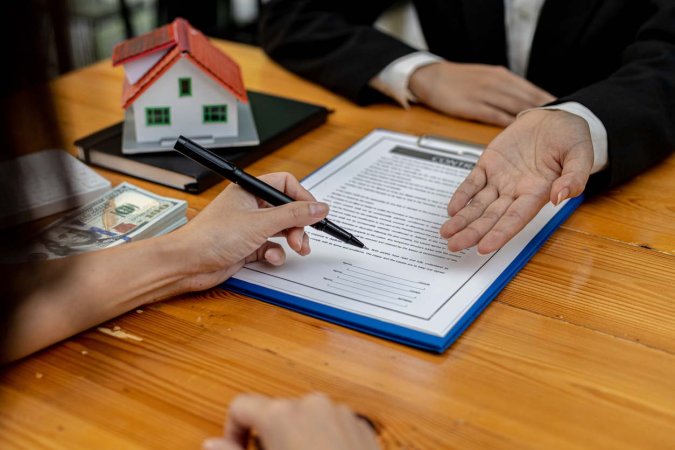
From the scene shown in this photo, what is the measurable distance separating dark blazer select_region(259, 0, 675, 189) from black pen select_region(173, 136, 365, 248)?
39 cm

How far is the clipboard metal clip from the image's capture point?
1.02 metres

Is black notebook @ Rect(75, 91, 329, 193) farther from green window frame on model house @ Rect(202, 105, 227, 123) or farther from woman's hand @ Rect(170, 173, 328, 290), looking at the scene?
woman's hand @ Rect(170, 173, 328, 290)

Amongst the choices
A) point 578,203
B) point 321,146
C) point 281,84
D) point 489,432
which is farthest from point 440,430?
point 281,84

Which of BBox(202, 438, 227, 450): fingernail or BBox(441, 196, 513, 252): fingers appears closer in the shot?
BBox(202, 438, 227, 450): fingernail

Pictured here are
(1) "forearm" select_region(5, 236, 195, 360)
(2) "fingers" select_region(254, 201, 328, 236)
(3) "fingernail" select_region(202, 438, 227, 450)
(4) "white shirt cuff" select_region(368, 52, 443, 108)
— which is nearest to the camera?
(3) "fingernail" select_region(202, 438, 227, 450)

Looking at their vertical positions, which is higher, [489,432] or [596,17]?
[596,17]

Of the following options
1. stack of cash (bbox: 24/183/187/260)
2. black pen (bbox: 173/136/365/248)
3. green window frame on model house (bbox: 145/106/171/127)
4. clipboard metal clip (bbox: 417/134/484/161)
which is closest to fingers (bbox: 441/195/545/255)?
black pen (bbox: 173/136/365/248)

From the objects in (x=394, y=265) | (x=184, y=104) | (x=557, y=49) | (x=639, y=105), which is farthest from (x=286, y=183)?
(x=557, y=49)

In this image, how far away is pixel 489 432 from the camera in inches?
21.5

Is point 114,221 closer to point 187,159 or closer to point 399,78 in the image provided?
point 187,159

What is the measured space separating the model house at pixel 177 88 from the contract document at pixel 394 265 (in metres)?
0.16

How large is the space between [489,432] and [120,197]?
0.52 meters

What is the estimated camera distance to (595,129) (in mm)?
952

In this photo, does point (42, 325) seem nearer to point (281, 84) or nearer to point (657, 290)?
point (657, 290)
